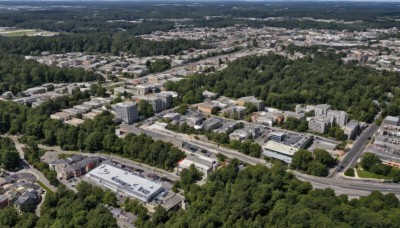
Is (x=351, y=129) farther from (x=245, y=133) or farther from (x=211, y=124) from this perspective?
(x=211, y=124)

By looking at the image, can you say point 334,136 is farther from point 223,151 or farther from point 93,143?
point 93,143

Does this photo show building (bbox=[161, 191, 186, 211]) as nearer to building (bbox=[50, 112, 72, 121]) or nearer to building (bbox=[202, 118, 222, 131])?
building (bbox=[202, 118, 222, 131])

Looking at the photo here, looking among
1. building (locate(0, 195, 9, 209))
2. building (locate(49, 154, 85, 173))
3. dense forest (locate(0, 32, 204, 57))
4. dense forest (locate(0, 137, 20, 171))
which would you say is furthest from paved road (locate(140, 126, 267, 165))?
dense forest (locate(0, 32, 204, 57))

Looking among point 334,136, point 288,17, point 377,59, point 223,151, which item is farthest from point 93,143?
point 288,17

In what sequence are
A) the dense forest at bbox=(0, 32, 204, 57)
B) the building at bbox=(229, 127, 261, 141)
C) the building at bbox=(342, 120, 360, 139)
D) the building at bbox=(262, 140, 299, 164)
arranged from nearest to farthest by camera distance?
the building at bbox=(262, 140, 299, 164) < the building at bbox=(229, 127, 261, 141) < the building at bbox=(342, 120, 360, 139) < the dense forest at bbox=(0, 32, 204, 57)

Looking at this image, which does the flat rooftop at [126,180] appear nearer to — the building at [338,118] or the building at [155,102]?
the building at [155,102]

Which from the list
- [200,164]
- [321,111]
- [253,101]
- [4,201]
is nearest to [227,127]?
[253,101]
